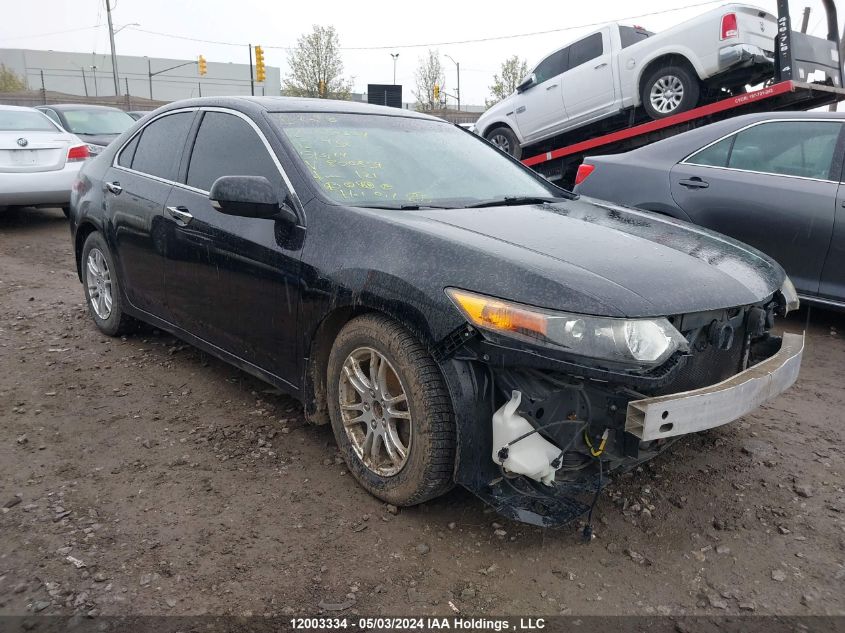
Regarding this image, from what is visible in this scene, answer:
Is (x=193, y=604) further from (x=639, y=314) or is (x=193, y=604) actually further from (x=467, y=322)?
(x=639, y=314)

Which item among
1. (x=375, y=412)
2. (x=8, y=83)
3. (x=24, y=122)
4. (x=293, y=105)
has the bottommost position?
(x=375, y=412)

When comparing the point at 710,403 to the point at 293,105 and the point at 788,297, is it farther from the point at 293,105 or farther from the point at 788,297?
the point at 293,105

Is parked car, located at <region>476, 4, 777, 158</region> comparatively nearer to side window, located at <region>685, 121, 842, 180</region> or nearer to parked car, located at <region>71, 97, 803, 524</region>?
side window, located at <region>685, 121, 842, 180</region>

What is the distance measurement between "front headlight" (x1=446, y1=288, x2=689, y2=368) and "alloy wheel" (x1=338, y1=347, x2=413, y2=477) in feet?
1.78

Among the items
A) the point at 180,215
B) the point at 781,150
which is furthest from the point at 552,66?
the point at 180,215

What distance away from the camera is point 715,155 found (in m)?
5.36

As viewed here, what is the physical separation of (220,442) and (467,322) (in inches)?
65.4

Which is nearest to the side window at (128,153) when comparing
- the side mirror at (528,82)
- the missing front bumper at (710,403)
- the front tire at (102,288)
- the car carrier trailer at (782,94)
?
the front tire at (102,288)

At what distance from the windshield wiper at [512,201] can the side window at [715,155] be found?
7.36 ft

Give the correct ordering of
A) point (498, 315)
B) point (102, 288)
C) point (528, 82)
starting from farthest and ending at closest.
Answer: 1. point (528, 82)
2. point (102, 288)
3. point (498, 315)

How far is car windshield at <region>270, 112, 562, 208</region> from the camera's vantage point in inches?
125

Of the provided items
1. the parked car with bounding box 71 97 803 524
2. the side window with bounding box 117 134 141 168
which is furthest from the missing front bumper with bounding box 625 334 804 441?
the side window with bounding box 117 134 141 168

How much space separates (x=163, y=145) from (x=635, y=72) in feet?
22.3

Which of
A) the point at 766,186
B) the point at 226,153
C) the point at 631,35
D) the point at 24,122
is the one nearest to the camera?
the point at 226,153
